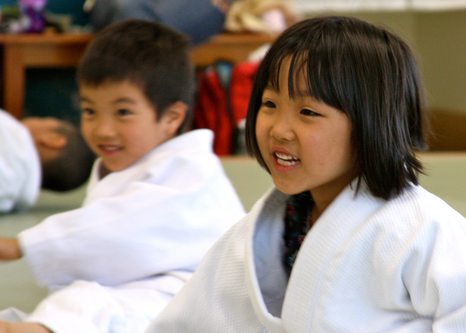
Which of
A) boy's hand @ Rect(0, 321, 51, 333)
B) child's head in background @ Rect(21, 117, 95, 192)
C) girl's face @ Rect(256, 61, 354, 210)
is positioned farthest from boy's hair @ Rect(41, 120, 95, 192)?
girl's face @ Rect(256, 61, 354, 210)

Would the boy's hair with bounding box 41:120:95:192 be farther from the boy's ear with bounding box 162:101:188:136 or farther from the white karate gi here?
the boy's ear with bounding box 162:101:188:136

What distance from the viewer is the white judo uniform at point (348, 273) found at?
118cm

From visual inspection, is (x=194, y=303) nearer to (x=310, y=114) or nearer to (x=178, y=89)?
(x=310, y=114)

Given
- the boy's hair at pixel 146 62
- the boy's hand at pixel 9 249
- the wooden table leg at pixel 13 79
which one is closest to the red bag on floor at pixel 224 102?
the wooden table leg at pixel 13 79

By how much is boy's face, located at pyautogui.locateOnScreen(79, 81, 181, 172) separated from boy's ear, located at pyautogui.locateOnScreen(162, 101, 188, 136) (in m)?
0.04

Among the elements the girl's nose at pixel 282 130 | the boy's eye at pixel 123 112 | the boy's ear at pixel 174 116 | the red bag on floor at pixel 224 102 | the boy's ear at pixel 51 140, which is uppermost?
the girl's nose at pixel 282 130

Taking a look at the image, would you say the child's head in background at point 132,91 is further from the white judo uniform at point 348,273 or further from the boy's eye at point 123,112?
the white judo uniform at point 348,273

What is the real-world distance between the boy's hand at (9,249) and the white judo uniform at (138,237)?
0.5 inches

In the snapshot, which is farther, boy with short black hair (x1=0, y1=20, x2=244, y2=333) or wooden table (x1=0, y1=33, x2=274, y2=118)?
wooden table (x1=0, y1=33, x2=274, y2=118)

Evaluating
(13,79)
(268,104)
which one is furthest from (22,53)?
(268,104)

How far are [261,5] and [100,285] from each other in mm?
2562

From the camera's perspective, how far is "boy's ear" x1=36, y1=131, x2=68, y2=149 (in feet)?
9.56

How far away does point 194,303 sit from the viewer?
4.60ft

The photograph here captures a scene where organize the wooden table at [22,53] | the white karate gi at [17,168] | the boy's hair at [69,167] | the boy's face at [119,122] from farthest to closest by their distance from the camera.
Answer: the wooden table at [22,53], the boy's hair at [69,167], the white karate gi at [17,168], the boy's face at [119,122]
